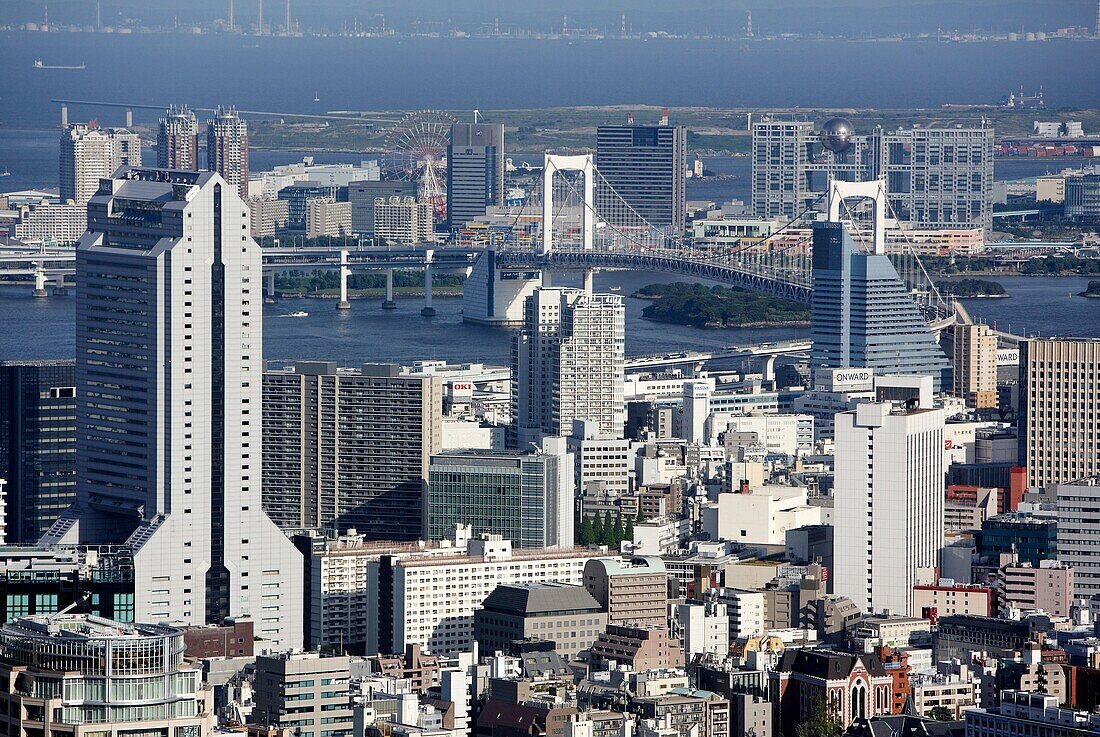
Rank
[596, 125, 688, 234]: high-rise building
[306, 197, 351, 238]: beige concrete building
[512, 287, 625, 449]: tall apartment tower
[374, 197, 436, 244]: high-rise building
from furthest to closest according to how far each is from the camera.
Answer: [596, 125, 688, 234]: high-rise building
[306, 197, 351, 238]: beige concrete building
[374, 197, 436, 244]: high-rise building
[512, 287, 625, 449]: tall apartment tower

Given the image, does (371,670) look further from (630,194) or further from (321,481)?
(630,194)

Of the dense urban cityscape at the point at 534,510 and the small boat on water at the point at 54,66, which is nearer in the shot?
the dense urban cityscape at the point at 534,510

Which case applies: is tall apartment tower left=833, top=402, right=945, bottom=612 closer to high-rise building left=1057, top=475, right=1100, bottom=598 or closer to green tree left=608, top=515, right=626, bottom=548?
high-rise building left=1057, top=475, right=1100, bottom=598

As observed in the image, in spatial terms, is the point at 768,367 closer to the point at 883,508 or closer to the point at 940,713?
the point at 883,508

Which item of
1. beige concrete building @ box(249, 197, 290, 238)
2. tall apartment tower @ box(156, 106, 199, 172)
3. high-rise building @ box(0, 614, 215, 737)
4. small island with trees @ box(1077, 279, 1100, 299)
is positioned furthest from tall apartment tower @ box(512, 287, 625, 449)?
tall apartment tower @ box(156, 106, 199, 172)

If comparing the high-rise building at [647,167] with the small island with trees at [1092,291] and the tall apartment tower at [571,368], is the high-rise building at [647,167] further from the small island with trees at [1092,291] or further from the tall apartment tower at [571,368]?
the tall apartment tower at [571,368]

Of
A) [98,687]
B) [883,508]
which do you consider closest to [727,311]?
[883,508]

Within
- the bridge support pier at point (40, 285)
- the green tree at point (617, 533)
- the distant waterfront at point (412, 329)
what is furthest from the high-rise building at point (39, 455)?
the bridge support pier at point (40, 285)
